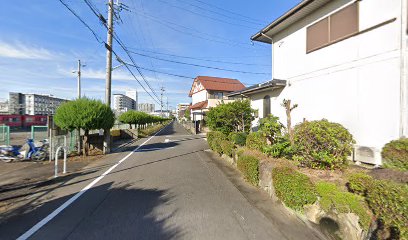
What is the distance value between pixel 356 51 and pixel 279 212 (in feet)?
18.0

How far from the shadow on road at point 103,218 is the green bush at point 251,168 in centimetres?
238

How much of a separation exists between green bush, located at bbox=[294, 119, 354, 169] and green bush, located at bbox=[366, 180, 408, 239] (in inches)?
78.1

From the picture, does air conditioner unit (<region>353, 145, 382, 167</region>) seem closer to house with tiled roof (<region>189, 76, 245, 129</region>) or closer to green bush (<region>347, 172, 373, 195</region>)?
green bush (<region>347, 172, 373, 195</region>)

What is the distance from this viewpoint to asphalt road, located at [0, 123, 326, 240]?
346 cm

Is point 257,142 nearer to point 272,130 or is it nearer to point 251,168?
point 272,130

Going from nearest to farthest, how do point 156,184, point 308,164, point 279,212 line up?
point 279,212 → point 308,164 → point 156,184

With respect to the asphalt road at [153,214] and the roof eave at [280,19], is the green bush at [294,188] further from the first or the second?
the roof eave at [280,19]

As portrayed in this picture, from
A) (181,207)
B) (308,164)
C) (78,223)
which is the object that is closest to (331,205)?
(308,164)

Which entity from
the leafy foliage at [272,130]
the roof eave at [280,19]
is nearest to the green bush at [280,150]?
the leafy foliage at [272,130]

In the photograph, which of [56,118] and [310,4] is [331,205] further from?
[56,118]

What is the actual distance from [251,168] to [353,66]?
14.7 feet

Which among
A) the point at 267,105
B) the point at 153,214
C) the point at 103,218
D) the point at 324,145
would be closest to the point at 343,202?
the point at 324,145

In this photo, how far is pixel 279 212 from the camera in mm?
4301

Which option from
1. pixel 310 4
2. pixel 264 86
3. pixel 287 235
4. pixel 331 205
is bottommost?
pixel 287 235
